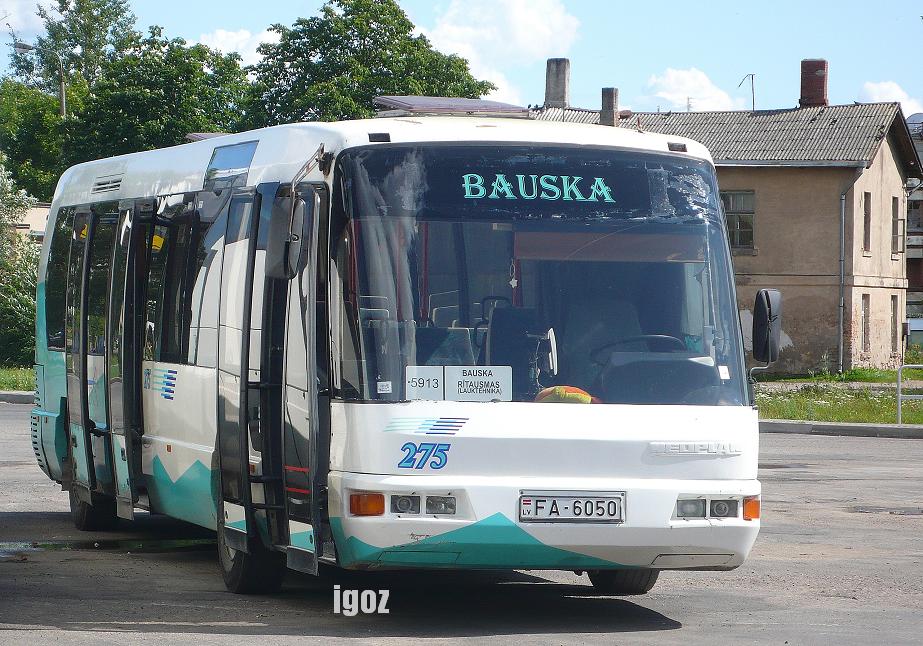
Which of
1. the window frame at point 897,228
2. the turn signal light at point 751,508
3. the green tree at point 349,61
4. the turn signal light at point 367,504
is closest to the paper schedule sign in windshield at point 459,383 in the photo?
the turn signal light at point 367,504

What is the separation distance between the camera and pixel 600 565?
8.25 metres

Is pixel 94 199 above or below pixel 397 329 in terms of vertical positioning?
above

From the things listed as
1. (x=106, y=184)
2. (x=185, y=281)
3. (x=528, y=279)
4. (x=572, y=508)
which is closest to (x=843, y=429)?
(x=106, y=184)

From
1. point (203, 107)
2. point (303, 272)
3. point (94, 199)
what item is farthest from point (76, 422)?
point (203, 107)

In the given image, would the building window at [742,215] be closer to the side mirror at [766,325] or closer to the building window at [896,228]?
the building window at [896,228]

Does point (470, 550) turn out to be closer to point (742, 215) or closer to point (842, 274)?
point (842, 274)

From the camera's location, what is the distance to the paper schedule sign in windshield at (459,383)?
8.09 m

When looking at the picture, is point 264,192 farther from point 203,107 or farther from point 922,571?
point 203,107

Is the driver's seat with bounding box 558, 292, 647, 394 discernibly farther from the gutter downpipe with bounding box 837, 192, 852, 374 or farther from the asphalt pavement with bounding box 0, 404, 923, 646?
the gutter downpipe with bounding box 837, 192, 852, 374

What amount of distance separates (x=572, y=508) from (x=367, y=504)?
105 cm

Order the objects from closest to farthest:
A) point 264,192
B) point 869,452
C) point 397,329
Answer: point 397,329
point 264,192
point 869,452

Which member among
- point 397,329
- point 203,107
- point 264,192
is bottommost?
point 397,329

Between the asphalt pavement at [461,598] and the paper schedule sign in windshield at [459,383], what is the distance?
123 cm

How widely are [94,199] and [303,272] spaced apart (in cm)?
488
